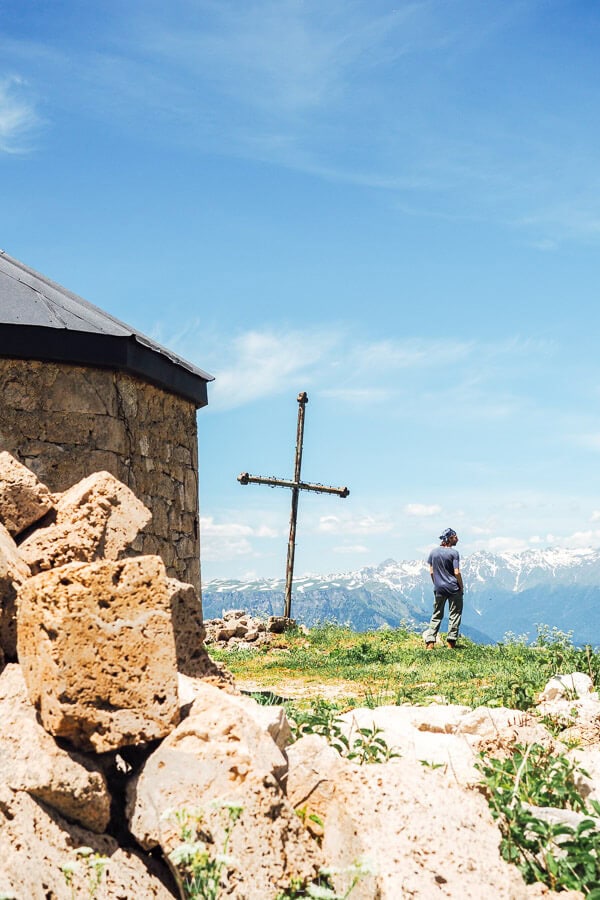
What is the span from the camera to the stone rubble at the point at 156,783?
3393 mm

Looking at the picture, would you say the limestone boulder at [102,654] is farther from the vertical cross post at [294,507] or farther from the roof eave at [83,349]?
the vertical cross post at [294,507]

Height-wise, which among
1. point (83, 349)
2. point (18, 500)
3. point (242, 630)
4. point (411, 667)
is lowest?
point (242, 630)

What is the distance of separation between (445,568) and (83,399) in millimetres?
8232

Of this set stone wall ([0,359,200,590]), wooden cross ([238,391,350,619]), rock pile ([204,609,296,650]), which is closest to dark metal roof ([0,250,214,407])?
stone wall ([0,359,200,590])

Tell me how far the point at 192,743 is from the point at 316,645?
1243cm

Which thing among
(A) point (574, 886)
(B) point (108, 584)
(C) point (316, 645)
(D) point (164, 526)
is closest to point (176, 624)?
(B) point (108, 584)

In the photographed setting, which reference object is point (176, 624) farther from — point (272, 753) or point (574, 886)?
point (574, 886)

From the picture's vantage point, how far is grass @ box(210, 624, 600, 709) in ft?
26.8

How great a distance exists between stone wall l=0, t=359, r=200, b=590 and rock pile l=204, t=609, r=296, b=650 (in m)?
7.02

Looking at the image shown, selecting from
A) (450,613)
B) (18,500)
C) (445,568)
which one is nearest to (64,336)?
(18,500)

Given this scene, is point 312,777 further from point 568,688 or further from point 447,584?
point 447,584

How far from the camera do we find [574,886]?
361 centimetres

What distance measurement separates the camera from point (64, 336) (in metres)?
8.25

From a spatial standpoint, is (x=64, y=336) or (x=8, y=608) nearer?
(x=8, y=608)
